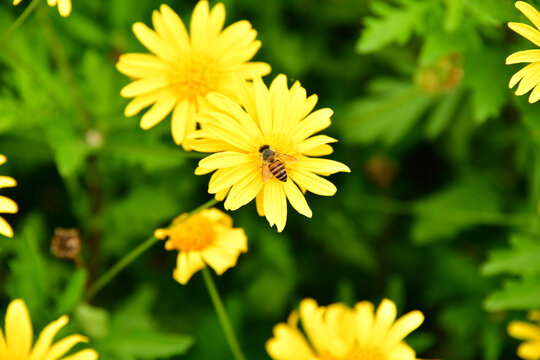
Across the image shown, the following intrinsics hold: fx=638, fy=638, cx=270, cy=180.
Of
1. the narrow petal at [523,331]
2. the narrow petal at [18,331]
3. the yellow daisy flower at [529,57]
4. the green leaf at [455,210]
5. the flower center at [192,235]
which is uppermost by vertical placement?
the green leaf at [455,210]

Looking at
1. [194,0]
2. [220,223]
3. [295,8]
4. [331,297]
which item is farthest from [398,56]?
[220,223]

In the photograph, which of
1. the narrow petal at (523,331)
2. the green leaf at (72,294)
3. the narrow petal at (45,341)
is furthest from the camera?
the narrow petal at (523,331)

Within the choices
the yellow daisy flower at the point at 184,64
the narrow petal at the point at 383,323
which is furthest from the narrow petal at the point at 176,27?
the narrow petal at the point at 383,323

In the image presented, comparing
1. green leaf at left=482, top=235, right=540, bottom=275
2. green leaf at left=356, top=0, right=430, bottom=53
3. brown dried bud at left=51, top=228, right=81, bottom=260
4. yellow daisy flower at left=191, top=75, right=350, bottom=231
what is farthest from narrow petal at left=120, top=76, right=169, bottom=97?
green leaf at left=482, top=235, right=540, bottom=275

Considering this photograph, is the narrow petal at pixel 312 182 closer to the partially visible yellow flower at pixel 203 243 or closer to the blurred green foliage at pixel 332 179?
the partially visible yellow flower at pixel 203 243

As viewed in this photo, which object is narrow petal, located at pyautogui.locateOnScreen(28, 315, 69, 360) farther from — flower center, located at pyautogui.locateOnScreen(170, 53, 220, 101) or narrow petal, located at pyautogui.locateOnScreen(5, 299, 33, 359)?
flower center, located at pyautogui.locateOnScreen(170, 53, 220, 101)

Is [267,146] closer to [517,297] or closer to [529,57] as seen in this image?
[529,57]

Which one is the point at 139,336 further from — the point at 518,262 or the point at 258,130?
the point at 518,262
